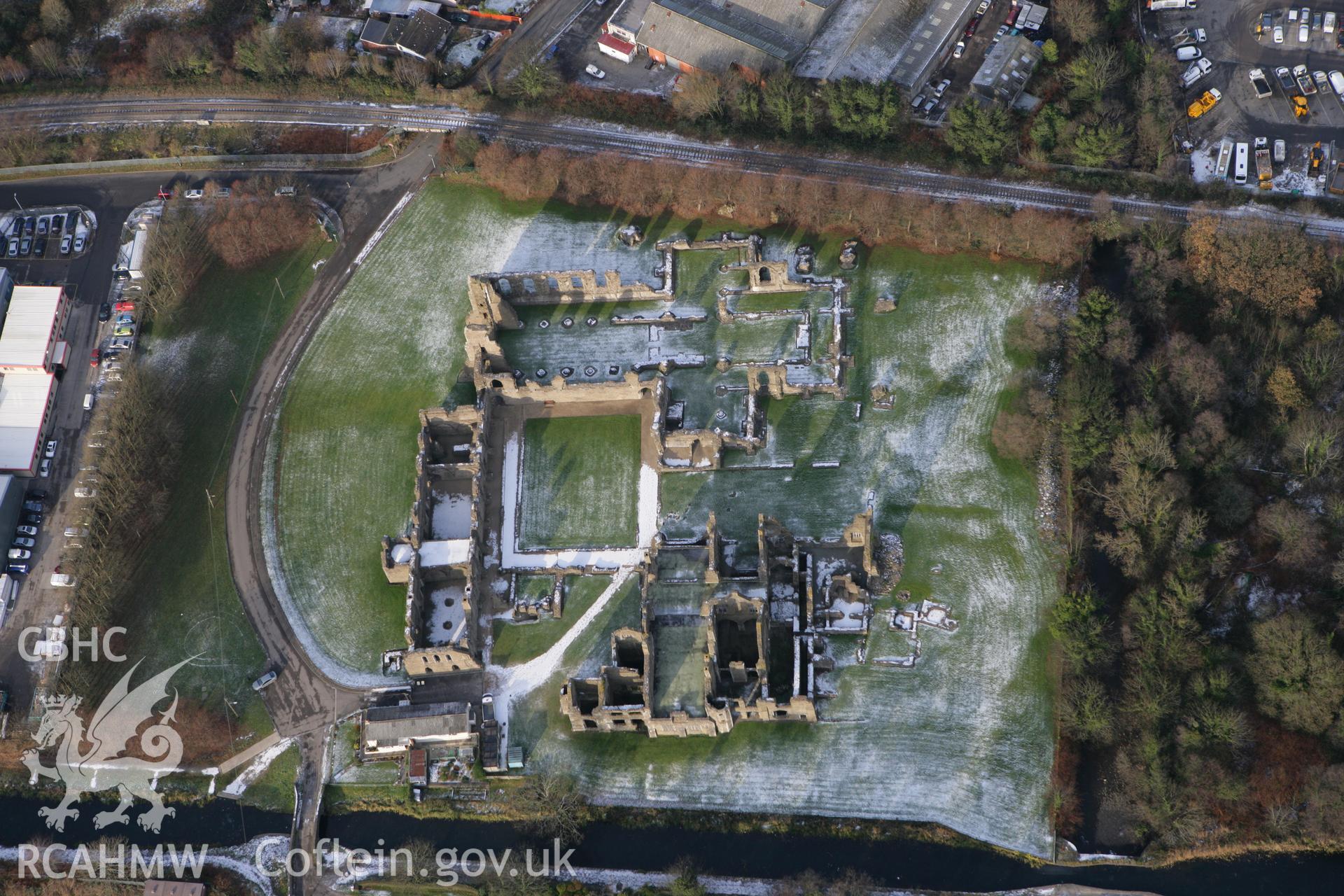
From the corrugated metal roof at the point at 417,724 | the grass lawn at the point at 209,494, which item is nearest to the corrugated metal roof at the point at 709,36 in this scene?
the grass lawn at the point at 209,494

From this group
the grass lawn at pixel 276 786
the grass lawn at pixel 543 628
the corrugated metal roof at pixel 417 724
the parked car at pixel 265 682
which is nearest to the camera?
the corrugated metal roof at pixel 417 724

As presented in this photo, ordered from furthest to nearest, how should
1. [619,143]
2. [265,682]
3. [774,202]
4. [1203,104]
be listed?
[619,143]
[1203,104]
[774,202]
[265,682]

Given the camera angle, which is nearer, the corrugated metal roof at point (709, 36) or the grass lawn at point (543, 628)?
the grass lawn at point (543, 628)

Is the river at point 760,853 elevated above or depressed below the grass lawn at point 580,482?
below

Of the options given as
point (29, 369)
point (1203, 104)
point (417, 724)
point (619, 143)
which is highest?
point (1203, 104)

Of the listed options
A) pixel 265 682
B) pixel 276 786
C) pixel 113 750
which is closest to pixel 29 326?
pixel 113 750

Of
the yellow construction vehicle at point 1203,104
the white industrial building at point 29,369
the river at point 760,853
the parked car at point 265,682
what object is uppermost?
the yellow construction vehicle at point 1203,104

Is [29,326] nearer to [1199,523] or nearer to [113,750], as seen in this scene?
[113,750]

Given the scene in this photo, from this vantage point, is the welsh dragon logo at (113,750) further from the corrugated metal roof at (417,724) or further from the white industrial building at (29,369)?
the white industrial building at (29,369)
